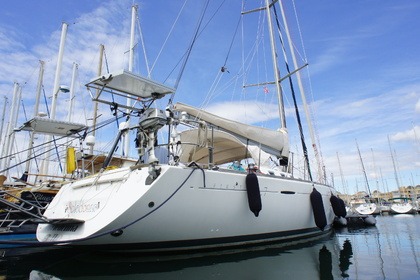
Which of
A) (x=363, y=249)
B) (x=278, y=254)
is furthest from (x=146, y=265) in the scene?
→ (x=363, y=249)

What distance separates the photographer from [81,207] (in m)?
6.07

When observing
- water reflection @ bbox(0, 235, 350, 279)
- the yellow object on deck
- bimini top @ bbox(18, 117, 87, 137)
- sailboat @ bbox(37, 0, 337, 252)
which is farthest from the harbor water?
bimini top @ bbox(18, 117, 87, 137)

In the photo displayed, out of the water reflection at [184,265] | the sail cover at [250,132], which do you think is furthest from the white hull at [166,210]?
the sail cover at [250,132]

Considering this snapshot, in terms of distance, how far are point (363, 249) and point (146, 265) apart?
5448mm

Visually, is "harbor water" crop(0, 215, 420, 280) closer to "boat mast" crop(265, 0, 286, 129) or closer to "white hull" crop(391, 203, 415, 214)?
"boat mast" crop(265, 0, 286, 129)

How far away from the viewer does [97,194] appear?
6016 millimetres

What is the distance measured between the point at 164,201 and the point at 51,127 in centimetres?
506

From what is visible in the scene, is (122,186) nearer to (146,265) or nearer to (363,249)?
(146,265)

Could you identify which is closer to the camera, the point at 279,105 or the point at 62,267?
Answer: the point at 62,267

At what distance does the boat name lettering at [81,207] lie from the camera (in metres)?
5.74

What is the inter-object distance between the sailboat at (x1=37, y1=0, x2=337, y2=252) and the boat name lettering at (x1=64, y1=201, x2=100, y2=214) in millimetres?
25

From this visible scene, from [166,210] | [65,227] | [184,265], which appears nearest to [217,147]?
[166,210]

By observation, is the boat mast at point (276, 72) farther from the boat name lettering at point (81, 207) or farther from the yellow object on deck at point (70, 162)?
the boat name lettering at point (81, 207)

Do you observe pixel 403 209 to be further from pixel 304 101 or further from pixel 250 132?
pixel 250 132
